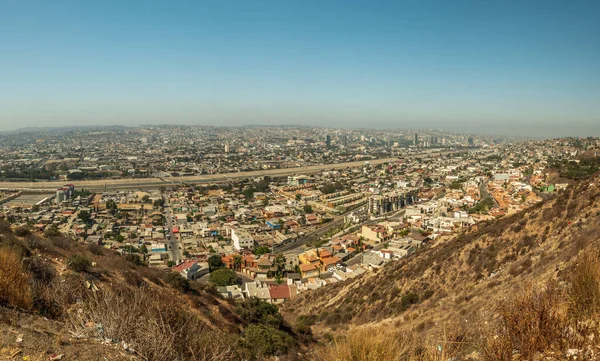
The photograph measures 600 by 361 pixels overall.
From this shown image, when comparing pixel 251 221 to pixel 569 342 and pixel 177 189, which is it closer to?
pixel 177 189

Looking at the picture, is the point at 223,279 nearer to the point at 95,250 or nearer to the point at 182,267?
the point at 182,267

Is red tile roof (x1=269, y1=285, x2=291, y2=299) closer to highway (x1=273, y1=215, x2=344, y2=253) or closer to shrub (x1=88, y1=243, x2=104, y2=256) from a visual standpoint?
highway (x1=273, y1=215, x2=344, y2=253)

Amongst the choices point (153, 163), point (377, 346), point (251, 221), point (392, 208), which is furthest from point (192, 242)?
point (153, 163)

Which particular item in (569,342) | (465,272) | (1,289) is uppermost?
(569,342)

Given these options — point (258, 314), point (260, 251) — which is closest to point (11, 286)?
point (258, 314)

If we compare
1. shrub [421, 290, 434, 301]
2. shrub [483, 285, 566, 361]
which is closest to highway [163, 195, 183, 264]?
shrub [421, 290, 434, 301]

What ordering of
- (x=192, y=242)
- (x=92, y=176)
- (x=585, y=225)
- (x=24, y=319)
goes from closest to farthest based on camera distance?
(x=24, y=319) → (x=585, y=225) → (x=192, y=242) → (x=92, y=176)

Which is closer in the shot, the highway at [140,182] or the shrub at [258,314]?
the shrub at [258,314]

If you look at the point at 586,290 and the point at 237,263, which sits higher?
the point at 586,290

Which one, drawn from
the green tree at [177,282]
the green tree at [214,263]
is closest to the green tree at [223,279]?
the green tree at [214,263]

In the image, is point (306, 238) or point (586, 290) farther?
point (306, 238)

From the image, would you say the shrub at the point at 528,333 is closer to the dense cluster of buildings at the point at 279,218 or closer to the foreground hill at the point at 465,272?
the foreground hill at the point at 465,272
